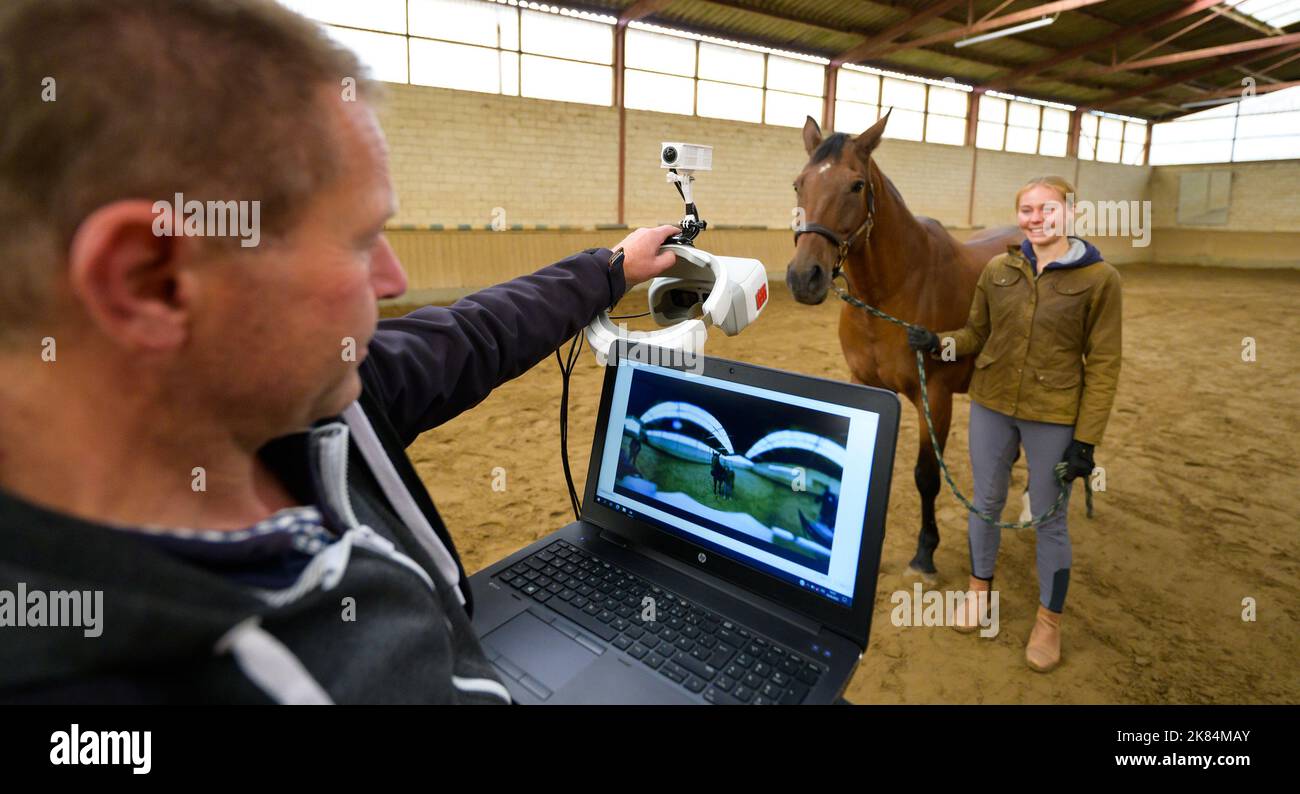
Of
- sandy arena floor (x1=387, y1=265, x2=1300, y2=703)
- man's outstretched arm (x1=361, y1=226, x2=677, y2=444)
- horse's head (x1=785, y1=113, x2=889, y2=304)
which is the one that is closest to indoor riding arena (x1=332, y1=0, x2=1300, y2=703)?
sandy arena floor (x1=387, y1=265, x2=1300, y2=703)

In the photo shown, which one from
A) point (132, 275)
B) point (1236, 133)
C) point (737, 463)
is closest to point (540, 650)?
point (737, 463)

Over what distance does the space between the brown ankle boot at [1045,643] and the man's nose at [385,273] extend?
238cm

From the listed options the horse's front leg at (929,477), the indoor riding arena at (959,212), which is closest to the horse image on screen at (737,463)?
the indoor riding arena at (959,212)

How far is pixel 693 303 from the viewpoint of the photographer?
135 centimetres

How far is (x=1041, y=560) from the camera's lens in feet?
7.27

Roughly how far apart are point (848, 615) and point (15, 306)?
908mm

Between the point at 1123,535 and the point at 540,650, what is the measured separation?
10.4 feet

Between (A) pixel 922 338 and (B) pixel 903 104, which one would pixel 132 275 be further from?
(B) pixel 903 104

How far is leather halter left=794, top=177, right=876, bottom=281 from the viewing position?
2451 millimetres

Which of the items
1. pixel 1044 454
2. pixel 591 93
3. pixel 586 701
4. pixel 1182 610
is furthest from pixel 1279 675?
pixel 591 93

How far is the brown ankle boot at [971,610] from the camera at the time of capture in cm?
234

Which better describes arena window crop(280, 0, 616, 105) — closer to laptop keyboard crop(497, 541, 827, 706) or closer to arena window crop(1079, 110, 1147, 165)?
laptop keyboard crop(497, 541, 827, 706)

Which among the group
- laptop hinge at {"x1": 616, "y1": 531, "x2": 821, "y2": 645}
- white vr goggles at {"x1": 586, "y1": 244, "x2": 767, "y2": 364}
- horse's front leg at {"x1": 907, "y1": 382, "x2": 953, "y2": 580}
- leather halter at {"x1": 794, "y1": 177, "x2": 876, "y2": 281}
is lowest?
horse's front leg at {"x1": 907, "y1": 382, "x2": 953, "y2": 580}

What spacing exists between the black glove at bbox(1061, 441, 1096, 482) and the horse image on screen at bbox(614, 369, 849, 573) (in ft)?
4.97
